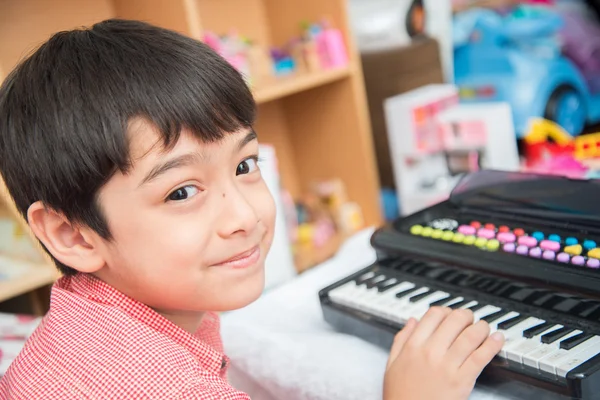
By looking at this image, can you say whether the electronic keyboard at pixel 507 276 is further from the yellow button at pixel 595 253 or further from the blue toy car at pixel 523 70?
the blue toy car at pixel 523 70

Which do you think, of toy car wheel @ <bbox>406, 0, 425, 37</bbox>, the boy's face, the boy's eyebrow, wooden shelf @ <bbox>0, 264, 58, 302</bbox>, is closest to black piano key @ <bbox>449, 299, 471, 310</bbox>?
the boy's face

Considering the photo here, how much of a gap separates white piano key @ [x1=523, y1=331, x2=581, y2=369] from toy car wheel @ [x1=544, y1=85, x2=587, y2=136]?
1382 mm

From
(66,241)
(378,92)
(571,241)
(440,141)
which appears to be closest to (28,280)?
(66,241)

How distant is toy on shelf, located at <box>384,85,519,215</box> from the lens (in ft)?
5.49

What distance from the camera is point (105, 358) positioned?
590 mm

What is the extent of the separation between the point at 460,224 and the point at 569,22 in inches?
54.1

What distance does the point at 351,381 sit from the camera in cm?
70

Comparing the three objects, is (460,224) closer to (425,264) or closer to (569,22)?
(425,264)

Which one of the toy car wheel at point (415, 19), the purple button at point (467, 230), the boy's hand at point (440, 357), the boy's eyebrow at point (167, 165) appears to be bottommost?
the boy's hand at point (440, 357)

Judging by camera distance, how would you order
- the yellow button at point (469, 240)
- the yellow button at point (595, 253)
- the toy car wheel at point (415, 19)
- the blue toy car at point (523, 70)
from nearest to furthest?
the yellow button at point (595, 253)
the yellow button at point (469, 240)
the blue toy car at point (523, 70)
the toy car wheel at point (415, 19)

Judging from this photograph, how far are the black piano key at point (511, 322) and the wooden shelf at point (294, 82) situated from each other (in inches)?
40.0

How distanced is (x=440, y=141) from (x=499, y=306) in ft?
3.77

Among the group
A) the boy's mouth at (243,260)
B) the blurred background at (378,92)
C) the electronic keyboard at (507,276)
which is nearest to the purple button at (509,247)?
the electronic keyboard at (507,276)

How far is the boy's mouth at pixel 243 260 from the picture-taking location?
0.66 m
